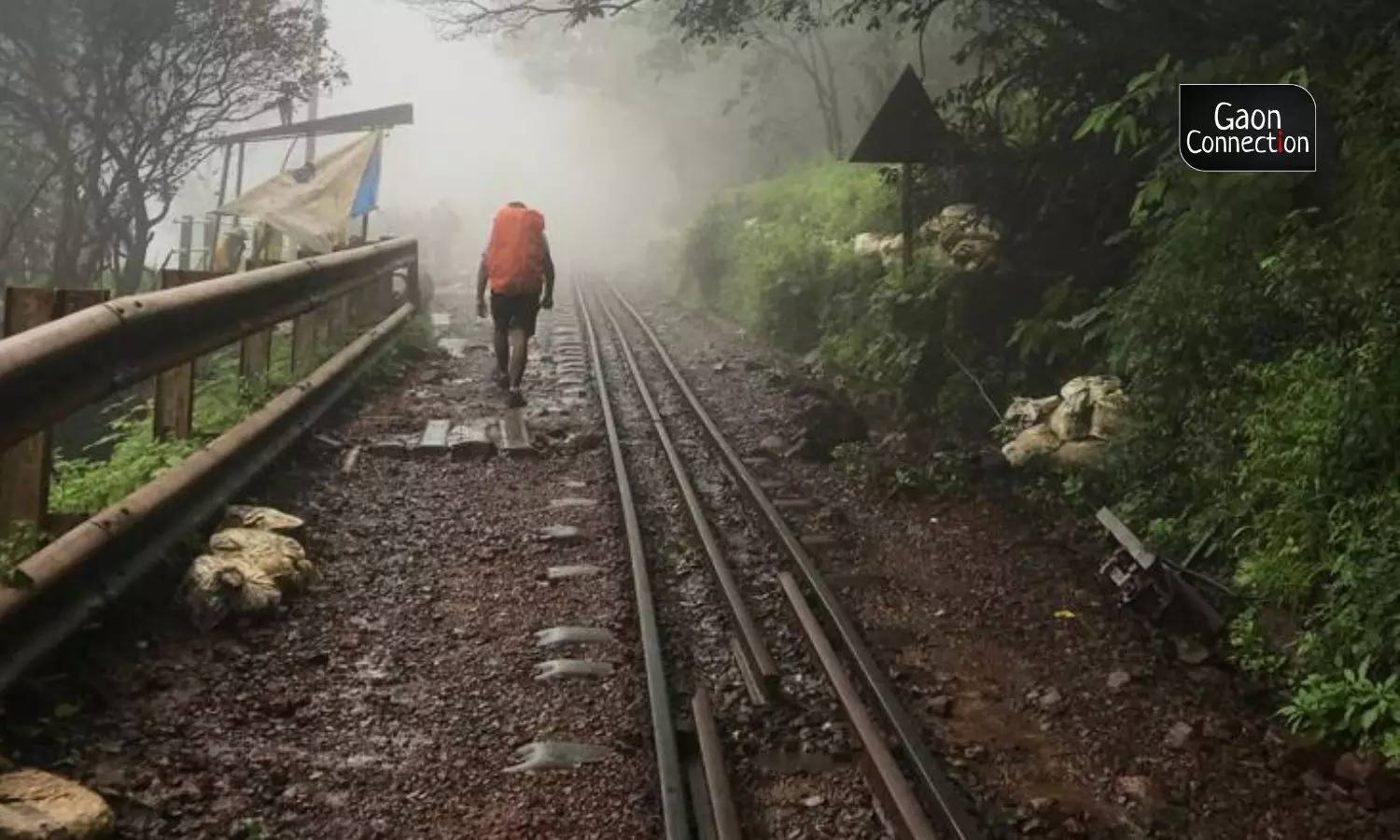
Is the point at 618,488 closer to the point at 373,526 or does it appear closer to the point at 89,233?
the point at 373,526

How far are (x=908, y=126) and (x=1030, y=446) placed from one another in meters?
3.88

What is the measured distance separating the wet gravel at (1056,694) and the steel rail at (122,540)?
296cm

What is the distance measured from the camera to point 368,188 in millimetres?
15914

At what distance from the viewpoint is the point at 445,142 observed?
287ft

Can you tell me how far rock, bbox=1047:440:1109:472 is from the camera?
719 centimetres

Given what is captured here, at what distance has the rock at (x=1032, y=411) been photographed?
27.1 ft

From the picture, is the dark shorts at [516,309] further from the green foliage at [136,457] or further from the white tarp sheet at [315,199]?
the white tarp sheet at [315,199]

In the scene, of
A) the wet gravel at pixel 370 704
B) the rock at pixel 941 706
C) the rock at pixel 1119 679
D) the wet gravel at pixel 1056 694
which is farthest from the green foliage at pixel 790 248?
the rock at pixel 941 706

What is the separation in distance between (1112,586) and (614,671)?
2690 millimetres

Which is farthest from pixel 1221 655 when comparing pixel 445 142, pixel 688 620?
pixel 445 142

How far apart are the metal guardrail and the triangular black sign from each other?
5193 mm

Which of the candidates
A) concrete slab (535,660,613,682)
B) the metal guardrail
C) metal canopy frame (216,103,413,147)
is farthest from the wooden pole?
metal canopy frame (216,103,413,147)

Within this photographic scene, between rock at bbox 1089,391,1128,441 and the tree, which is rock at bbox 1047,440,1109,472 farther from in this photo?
the tree

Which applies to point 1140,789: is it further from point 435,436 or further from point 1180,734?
point 435,436
